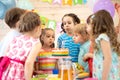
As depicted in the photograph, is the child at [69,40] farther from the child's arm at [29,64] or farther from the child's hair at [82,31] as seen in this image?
the child's arm at [29,64]

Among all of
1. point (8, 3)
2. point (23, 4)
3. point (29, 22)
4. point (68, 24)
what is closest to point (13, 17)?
point (29, 22)

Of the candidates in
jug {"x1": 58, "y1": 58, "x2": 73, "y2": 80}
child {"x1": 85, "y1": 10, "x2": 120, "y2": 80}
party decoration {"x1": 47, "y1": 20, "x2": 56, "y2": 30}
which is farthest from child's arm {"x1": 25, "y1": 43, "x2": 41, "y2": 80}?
party decoration {"x1": 47, "y1": 20, "x2": 56, "y2": 30}

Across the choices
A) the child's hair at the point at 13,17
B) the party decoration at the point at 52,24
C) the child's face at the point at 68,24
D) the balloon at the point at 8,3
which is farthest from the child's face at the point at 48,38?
the party decoration at the point at 52,24

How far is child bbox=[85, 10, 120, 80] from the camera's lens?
194cm

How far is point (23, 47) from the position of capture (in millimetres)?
1967

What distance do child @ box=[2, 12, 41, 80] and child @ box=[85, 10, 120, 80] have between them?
42cm

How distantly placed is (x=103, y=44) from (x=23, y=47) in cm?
57

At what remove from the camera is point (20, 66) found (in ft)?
6.38

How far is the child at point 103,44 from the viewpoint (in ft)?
6.38

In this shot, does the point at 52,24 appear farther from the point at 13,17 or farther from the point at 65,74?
the point at 65,74

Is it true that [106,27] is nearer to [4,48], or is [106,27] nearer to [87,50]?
[87,50]

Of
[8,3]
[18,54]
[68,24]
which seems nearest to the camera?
[18,54]

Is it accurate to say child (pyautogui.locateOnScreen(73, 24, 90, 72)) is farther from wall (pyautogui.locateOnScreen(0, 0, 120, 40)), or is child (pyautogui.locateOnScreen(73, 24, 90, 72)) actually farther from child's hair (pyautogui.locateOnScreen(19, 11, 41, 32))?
wall (pyautogui.locateOnScreen(0, 0, 120, 40))

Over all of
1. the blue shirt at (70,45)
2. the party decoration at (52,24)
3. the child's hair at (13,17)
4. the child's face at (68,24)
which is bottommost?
the blue shirt at (70,45)
